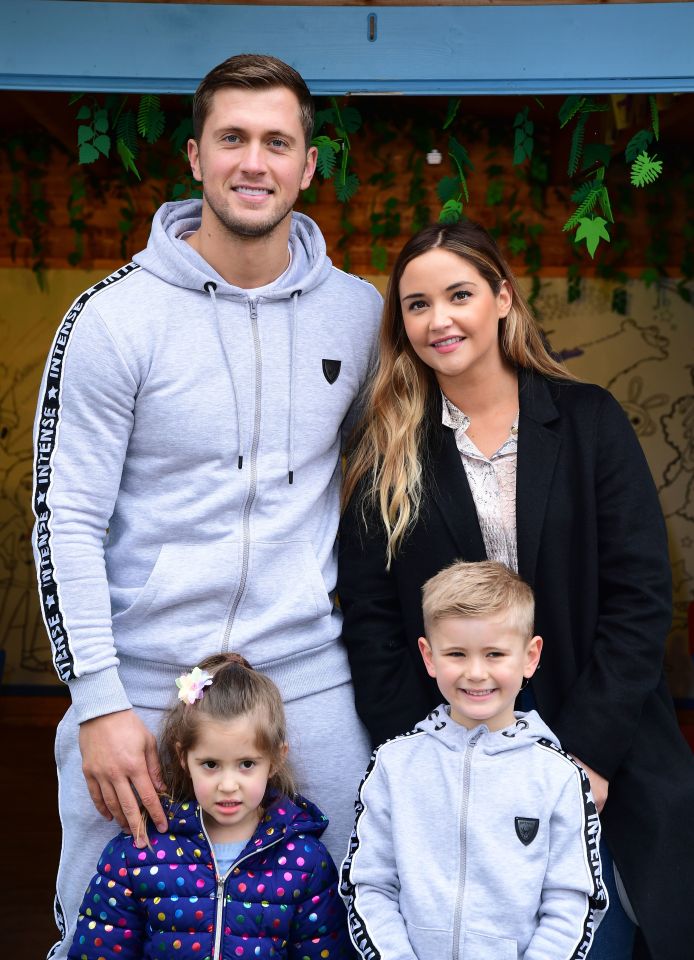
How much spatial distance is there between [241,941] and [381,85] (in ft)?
5.88

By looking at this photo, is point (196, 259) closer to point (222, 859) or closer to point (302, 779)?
point (302, 779)

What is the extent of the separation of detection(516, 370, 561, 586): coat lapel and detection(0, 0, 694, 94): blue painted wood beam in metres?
0.73

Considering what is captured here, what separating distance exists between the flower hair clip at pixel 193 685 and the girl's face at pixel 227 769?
0.22 feet

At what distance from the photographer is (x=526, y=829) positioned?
1911 mm

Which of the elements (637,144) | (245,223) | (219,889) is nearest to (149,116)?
(245,223)

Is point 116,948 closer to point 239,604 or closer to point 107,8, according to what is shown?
point 239,604

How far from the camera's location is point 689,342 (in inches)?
241

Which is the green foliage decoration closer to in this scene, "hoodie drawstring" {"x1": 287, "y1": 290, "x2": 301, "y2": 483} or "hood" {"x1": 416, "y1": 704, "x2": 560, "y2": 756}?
"hoodie drawstring" {"x1": 287, "y1": 290, "x2": 301, "y2": 483}

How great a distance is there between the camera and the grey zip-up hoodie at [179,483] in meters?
2.06

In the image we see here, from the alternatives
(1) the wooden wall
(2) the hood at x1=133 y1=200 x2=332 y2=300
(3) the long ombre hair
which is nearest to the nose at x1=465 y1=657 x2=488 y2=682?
(3) the long ombre hair

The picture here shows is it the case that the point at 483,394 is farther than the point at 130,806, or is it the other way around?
the point at 483,394

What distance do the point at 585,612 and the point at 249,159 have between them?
43.8 inches

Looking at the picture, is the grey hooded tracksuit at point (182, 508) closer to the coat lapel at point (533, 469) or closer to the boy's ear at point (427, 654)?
the boy's ear at point (427, 654)

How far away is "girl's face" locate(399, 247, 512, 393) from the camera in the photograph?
87.0 inches
